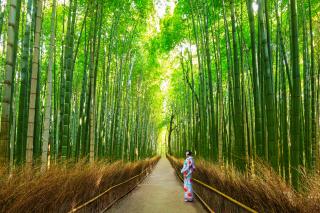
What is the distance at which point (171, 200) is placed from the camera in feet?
23.3


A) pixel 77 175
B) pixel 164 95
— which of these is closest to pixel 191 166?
pixel 77 175

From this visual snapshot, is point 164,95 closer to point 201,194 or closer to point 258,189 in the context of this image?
point 201,194

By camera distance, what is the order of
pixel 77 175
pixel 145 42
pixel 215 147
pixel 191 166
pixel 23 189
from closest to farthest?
pixel 23 189 → pixel 77 175 → pixel 191 166 → pixel 215 147 → pixel 145 42

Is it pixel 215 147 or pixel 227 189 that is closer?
pixel 227 189

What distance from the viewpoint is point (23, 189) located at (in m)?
2.47

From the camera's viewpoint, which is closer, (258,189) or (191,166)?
(258,189)

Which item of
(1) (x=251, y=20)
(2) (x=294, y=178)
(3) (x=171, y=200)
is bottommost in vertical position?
(3) (x=171, y=200)

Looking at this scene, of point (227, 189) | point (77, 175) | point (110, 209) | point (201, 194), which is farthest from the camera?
point (201, 194)

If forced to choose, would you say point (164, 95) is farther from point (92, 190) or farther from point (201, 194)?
point (92, 190)

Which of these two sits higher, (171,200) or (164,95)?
(164,95)

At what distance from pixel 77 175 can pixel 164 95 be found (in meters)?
25.8

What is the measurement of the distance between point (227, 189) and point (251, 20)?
2937 millimetres

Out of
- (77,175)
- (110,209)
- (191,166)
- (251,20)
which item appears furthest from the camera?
(191,166)

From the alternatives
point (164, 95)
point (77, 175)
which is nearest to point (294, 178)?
point (77, 175)
